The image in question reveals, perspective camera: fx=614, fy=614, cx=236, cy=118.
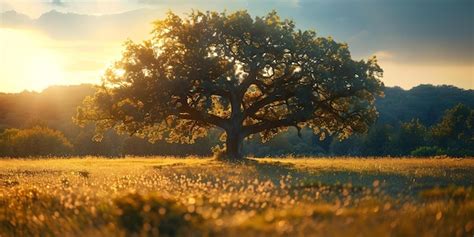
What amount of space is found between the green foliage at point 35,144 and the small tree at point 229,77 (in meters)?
56.6

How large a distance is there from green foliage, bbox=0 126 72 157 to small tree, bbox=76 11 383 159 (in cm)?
5665

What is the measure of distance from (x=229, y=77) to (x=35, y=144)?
6366 centimetres

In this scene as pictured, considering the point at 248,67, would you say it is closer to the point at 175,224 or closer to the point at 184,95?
the point at 184,95

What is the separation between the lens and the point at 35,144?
100 m

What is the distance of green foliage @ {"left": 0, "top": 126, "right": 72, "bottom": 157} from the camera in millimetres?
99375

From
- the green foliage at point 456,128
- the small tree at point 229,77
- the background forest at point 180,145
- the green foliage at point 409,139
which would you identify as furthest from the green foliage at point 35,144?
the green foliage at point 456,128

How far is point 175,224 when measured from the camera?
986cm

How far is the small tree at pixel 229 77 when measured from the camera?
147ft

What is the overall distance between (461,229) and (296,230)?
287 centimetres

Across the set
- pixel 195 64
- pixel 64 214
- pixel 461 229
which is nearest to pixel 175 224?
pixel 64 214

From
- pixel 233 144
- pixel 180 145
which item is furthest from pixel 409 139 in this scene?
pixel 233 144

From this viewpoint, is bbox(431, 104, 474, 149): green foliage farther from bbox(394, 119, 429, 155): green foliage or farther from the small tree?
the small tree

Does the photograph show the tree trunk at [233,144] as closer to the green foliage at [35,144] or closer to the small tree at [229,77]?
the small tree at [229,77]

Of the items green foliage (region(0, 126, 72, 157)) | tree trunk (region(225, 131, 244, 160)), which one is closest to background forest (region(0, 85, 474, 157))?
green foliage (region(0, 126, 72, 157))
